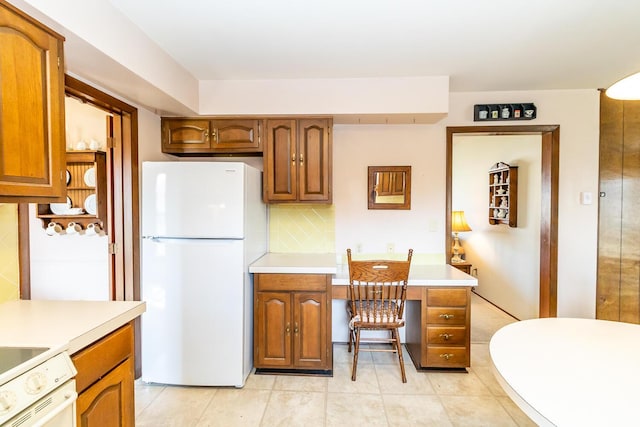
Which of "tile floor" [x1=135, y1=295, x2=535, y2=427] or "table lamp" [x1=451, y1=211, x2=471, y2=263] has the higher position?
"table lamp" [x1=451, y1=211, x2=471, y2=263]

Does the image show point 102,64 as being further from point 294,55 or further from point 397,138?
point 397,138

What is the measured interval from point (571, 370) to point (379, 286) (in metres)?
1.48

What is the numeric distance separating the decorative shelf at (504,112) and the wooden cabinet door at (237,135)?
1952 millimetres

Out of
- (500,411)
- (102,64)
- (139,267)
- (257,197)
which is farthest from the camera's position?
(257,197)

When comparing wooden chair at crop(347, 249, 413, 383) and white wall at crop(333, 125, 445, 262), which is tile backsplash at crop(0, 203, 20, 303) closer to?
wooden chair at crop(347, 249, 413, 383)

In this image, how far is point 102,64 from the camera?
1707 mm

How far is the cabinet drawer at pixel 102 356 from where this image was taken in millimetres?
1161

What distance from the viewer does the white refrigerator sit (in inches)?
88.4

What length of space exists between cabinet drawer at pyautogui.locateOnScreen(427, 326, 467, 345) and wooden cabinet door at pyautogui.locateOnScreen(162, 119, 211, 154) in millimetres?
2358

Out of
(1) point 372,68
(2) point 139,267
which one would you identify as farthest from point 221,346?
(1) point 372,68

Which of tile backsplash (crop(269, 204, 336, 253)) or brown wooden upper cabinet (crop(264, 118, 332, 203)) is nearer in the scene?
brown wooden upper cabinet (crop(264, 118, 332, 203))

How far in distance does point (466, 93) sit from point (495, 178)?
1718 mm

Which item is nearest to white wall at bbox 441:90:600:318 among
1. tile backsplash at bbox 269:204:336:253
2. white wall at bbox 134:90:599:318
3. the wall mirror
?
white wall at bbox 134:90:599:318

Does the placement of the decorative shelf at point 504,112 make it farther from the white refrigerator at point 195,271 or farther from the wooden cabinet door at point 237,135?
the white refrigerator at point 195,271
